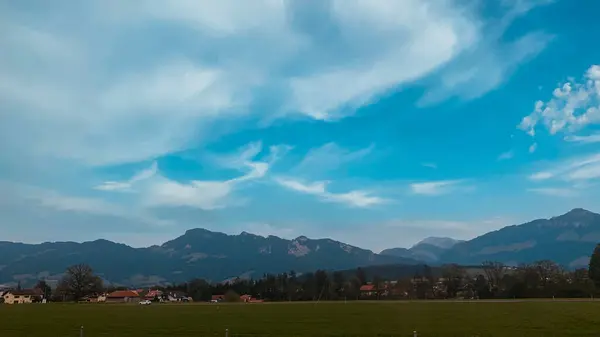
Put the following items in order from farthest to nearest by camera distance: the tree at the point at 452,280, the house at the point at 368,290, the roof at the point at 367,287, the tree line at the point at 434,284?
the roof at the point at 367,287, the house at the point at 368,290, the tree at the point at 452,280, the tree line at the point at 434,284

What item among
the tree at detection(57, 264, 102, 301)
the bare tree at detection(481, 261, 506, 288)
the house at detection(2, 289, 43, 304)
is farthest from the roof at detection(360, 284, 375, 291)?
the house at detection(2, 289, 43, 304)

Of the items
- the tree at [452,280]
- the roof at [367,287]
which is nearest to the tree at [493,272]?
the tree at [452,280]

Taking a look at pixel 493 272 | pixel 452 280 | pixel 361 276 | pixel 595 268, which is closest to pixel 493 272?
A: pixel 493 272

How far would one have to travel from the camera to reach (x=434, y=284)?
505ft

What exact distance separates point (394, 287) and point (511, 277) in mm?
32128

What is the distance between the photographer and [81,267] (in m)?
165

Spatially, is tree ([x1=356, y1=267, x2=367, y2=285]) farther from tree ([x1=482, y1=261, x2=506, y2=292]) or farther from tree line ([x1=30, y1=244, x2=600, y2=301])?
tree ([x1=482, y1=261, x2=506, y2=292])

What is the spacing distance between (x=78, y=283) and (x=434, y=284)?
107125 mm

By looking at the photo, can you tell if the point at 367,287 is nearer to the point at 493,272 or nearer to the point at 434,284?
the point at 434,284

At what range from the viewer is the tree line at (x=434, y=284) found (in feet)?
432

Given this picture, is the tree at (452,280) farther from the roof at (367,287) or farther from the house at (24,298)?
the house at (24,298)

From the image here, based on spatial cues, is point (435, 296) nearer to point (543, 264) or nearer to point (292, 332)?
point (543, 264)

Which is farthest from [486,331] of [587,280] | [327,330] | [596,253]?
[596,253]

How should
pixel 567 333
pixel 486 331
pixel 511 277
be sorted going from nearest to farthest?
pixel 567 333
pixel 486 331
pixel 511 277
